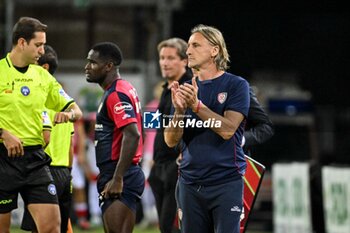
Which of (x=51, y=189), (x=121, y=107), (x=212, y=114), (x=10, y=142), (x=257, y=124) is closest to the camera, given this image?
(x=212, y=114)

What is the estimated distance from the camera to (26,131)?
29.7 feet

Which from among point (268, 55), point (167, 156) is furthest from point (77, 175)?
point (167, 156)

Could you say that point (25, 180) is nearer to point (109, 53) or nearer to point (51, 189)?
point (51, 189)

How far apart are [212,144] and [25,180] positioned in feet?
5.83

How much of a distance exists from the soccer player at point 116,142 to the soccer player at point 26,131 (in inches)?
14.9

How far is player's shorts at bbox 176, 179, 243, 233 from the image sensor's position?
8180 millimetres

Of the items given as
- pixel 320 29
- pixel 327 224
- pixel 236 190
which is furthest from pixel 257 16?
pixel 236 190

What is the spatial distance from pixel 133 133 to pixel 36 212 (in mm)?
1029

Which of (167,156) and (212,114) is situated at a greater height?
(212,114)

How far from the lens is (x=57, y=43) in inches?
754

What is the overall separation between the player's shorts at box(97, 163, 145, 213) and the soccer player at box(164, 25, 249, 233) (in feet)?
3.27

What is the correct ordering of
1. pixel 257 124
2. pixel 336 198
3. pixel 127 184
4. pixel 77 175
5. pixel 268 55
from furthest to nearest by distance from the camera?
pixel 268 55 → pixel 77 175 → pixel 336 198 → pixel 257 124 → pixel 127 184

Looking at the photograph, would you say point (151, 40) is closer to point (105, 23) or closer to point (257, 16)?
point (105, 23)

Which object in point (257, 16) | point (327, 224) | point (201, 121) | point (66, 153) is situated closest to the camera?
point (201, 121)
